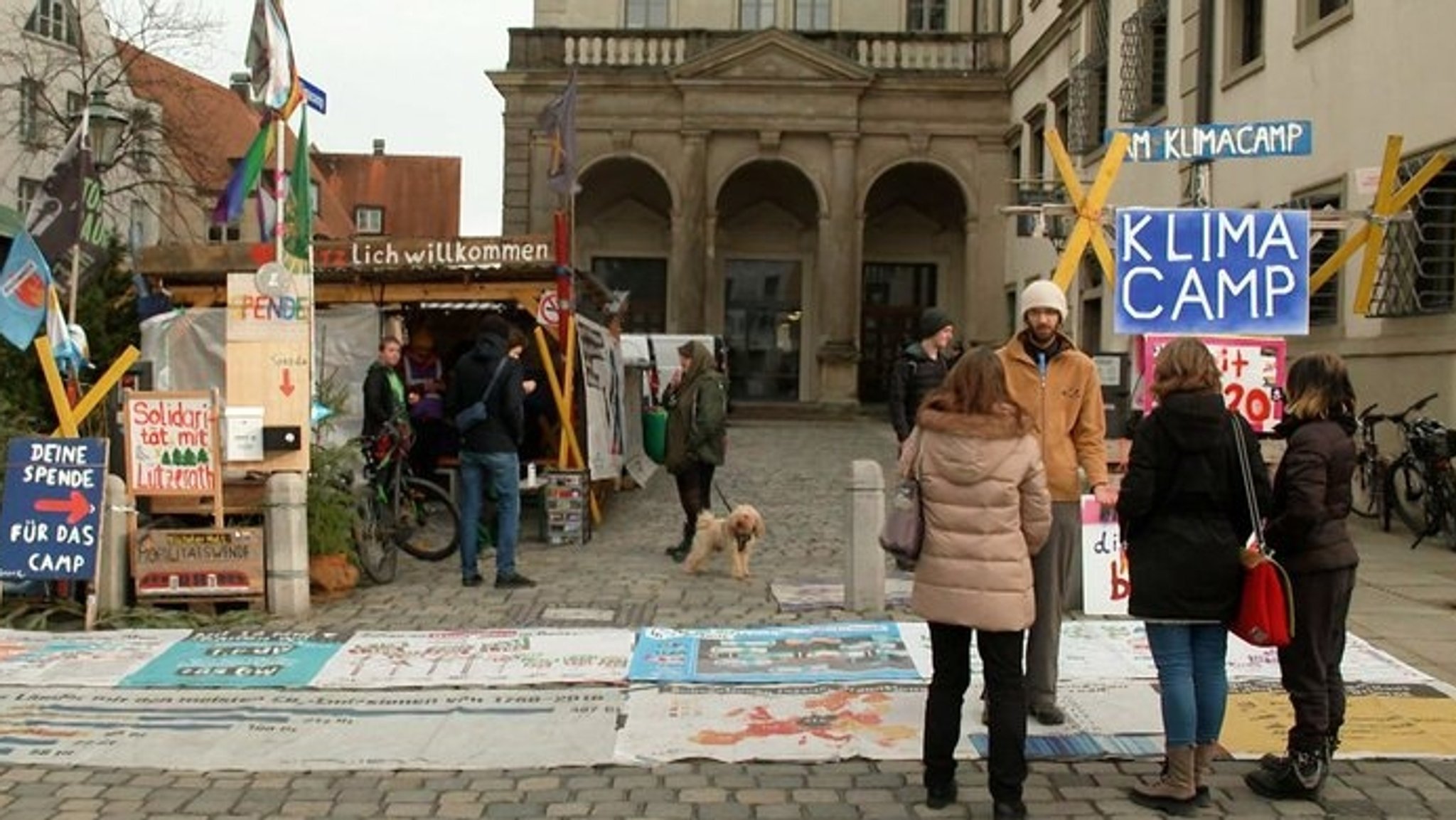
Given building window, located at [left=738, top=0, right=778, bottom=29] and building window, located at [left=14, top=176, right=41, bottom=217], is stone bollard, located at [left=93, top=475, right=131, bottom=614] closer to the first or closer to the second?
building window, located at [left=738, top=0, right=778, bottom=29]

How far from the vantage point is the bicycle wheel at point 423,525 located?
10.8 metres

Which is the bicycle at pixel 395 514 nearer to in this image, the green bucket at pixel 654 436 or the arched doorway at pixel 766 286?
the green bucket at pixel 654 436

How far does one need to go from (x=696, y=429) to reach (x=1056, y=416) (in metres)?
5.32

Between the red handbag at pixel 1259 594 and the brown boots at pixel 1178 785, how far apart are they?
0.49 metres

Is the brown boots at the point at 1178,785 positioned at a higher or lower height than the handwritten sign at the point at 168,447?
lower

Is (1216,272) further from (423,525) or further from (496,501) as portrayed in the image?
(423,525)

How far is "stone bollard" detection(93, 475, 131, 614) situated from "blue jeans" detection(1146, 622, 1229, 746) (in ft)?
20.2

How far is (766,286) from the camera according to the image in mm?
34469

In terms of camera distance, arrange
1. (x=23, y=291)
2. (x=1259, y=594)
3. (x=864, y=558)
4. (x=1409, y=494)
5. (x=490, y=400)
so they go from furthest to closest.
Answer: (x=1409, y=494), (x=490, y=400), (x=864, y=558), (x=23, y=291), (x=1259, y=594)

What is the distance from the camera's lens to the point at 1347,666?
721 cm

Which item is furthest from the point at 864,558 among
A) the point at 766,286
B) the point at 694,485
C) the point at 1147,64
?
the point at 766,286

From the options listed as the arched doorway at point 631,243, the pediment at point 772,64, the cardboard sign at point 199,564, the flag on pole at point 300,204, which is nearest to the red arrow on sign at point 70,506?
the cardboard sign at point 199,564

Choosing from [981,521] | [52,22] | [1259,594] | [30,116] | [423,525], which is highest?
[52,22]

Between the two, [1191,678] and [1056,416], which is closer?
[1191,678]
